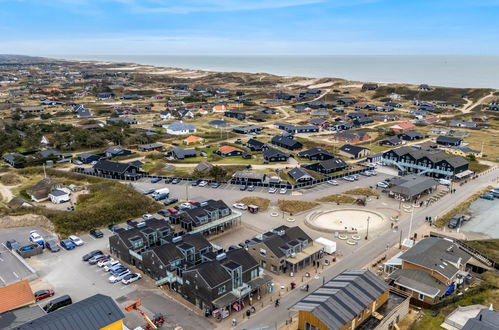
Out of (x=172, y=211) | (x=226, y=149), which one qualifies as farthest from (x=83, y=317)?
(x=226, y=149)

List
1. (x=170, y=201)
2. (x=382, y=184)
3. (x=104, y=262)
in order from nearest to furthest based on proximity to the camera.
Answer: (x=104, y=262) < (x=170, y=201) < (x=382, y=184)

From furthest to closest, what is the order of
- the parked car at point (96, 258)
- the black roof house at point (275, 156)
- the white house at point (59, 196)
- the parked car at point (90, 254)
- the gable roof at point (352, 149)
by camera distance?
the gable roof at point (352, 149), the black roof house at point (275, 156), the white house at point (59, 196), the parked car at point (90, 254), the parked car at point (96, 258)

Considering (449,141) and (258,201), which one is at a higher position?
(449,141)

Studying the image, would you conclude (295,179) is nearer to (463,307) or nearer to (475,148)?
(463,307)

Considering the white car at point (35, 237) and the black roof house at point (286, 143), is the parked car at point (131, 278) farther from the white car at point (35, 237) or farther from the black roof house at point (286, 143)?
the black roof house at point (286, 143)

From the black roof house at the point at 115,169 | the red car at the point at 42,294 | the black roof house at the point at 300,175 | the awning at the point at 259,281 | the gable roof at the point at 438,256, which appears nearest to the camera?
the red car at the point at 42,294

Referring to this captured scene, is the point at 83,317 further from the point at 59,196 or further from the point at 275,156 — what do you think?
the point at 275,156

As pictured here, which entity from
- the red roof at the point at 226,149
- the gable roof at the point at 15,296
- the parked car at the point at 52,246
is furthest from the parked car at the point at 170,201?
the red roof at the point at 226,149
